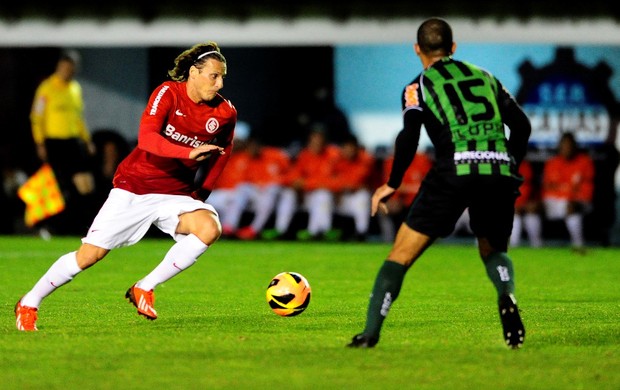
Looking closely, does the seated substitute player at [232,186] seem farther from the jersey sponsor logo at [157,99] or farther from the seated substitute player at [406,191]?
the jersey sponsor logo at [157,99]

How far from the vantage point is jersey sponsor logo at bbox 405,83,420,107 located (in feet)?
22.6

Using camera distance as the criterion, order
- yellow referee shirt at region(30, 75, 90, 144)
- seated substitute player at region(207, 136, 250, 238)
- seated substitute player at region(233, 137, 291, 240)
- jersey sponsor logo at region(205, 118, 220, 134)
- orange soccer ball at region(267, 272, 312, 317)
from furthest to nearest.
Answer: seated substitute player at region(207, 136, 250, 238) → seated substitute player at region(233, 137, 291, 240) → yellow referee shirt at region(30, 75, 90, 144) → orange soccer ball at region(267, 272, 312, 317) → jersey sponsor logo at region(205, 118, 220, 134)

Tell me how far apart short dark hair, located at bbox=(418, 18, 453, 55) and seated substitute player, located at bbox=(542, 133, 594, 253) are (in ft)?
44.4

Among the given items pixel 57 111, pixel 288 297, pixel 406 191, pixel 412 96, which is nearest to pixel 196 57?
pixel 288 297

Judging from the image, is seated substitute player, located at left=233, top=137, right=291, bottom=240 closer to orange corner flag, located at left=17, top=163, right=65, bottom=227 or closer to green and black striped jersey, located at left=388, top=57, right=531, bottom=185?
orange corner flag, located at left=17, top=163, right=65, bottom=227

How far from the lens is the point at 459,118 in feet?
22.6

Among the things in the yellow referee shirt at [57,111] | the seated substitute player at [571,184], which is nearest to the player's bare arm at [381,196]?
the yellow referee shirt at [57,111]

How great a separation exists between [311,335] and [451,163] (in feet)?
5.03

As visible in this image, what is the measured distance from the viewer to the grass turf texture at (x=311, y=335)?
607 centimetres

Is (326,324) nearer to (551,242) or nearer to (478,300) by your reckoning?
(478,300)

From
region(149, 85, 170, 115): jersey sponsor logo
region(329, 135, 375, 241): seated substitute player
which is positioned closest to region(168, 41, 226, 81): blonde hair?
region(149, 85, 170, 115): jersey sponsor logo

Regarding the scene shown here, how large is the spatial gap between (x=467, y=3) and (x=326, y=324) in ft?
46.9

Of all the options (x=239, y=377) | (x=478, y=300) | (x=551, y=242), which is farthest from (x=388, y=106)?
(x=239, y=377)

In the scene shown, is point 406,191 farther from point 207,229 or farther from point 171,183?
point 207,229
